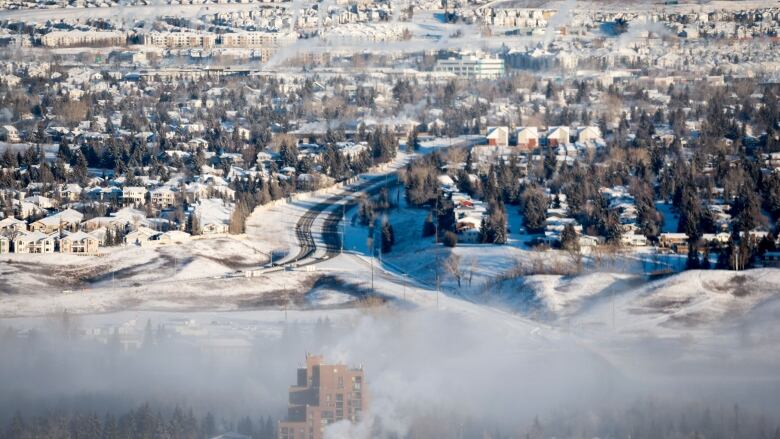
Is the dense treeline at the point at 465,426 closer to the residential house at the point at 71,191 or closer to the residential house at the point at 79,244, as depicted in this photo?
the residential house at the point at 79,244

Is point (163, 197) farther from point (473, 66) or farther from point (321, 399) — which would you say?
point (473, 66)

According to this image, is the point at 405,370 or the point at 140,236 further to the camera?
the point at 140,236

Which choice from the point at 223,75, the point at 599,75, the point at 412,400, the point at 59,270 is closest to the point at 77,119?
the point at 223,75

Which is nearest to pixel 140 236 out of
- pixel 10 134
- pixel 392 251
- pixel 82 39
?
pixel 392 251

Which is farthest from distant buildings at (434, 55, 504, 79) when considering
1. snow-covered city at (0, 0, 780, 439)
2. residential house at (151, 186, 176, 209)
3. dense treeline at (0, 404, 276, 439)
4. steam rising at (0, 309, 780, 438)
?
dense treeline at (0, 404, 276, 439)

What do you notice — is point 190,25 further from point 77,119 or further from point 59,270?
point 59,270

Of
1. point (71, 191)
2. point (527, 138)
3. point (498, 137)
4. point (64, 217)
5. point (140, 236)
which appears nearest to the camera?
point (140, 236)
